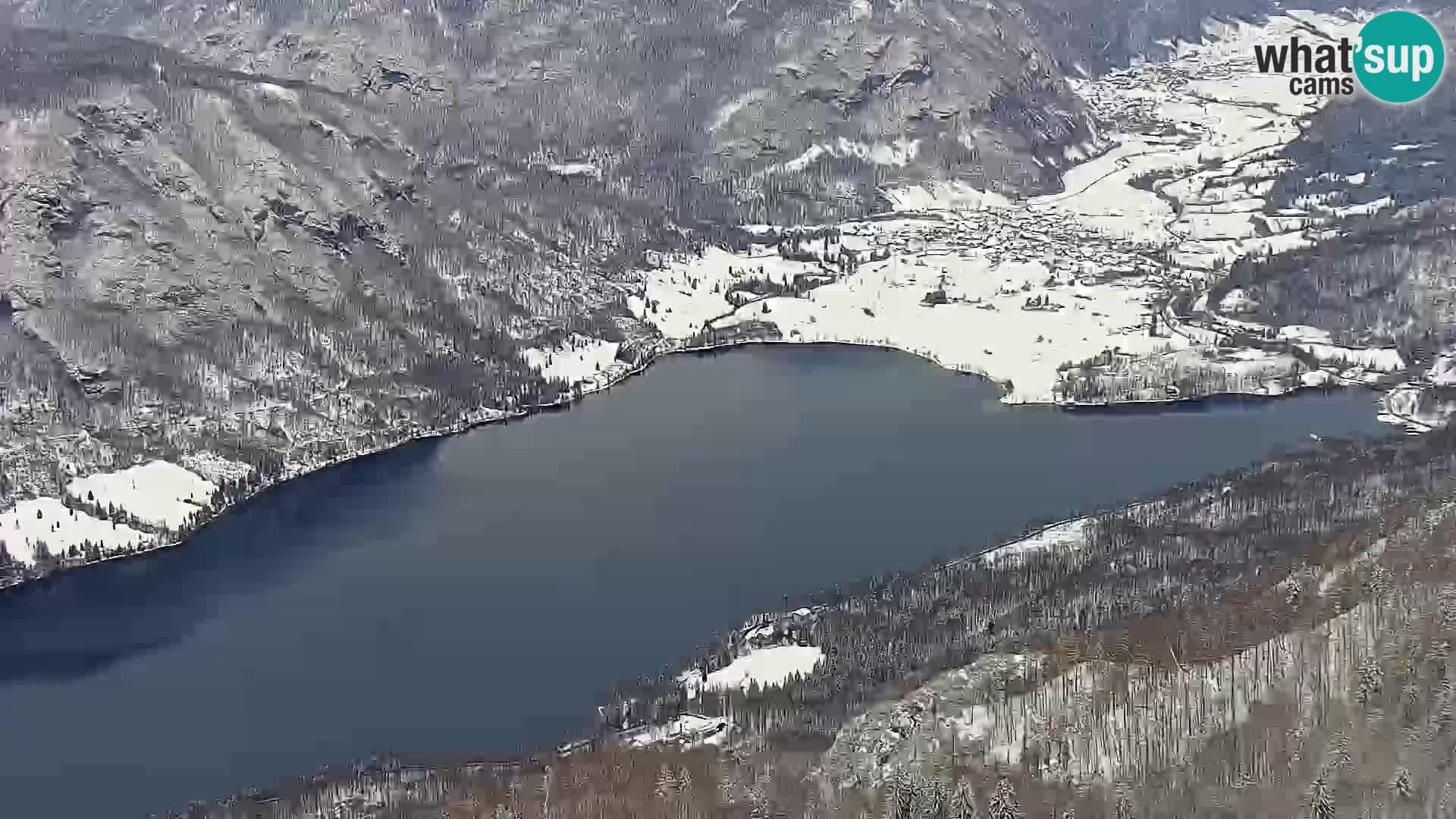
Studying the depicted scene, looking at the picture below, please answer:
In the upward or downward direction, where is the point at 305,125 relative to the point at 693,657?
upward

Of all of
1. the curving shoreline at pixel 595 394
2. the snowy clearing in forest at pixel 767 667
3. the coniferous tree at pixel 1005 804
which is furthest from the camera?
the curving shoreline at pixel 595 394

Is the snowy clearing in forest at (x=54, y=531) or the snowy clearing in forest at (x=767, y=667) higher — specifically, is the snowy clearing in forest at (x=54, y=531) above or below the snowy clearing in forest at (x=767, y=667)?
above

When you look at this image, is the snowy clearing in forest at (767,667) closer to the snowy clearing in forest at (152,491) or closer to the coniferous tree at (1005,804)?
the coniferous tree at (1005,804)

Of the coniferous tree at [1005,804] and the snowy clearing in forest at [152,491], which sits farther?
the snowy clearing in forest at [152,491]

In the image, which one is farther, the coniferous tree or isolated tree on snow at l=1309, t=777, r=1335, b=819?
the coniferous tree

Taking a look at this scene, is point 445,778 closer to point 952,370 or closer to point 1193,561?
point 1193,561

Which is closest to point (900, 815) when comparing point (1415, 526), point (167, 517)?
point (1415, 526)

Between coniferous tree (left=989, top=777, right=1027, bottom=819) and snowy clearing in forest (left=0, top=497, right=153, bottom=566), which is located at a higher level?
snowy clearing in forest (left=0, top=497, right=153, bottom=566)

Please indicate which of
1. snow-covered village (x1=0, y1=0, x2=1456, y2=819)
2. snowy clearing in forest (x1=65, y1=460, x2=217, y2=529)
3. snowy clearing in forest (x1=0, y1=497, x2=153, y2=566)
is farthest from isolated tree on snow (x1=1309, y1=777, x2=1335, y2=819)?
snowy clearing in forest (x1=65, y1=460, x2=217, y2=529)

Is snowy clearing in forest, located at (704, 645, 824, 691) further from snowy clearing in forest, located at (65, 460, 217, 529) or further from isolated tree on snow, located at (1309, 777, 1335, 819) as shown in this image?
snowy clearing in forest, located at (65, 460, 217, 529)

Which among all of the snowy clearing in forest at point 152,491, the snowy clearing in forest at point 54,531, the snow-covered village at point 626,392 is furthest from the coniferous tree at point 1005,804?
the snowy clearing in forest at point 152,491

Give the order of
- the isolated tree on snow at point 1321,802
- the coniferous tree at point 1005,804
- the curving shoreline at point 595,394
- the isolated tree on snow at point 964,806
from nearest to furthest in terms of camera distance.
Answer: the isolated tree on snow at point 1321,802, the coniferous tree at point 1005,804, the isolated tree on snow at point 964,806, the curving shoreline at point 595,394
